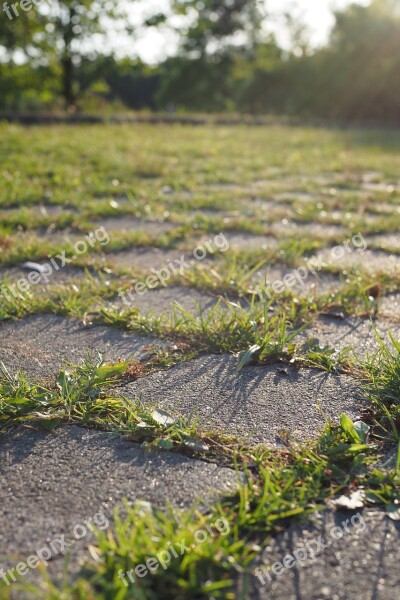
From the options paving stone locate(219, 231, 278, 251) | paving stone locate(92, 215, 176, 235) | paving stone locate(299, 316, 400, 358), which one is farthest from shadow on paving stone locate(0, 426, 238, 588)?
paving stone locate(92, 215, 176, 235)

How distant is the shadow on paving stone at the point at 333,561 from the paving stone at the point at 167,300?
1.17 metres

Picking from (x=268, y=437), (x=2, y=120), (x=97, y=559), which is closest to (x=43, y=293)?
(x=268, y=437)

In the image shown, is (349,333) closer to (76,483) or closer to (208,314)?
(208,314)

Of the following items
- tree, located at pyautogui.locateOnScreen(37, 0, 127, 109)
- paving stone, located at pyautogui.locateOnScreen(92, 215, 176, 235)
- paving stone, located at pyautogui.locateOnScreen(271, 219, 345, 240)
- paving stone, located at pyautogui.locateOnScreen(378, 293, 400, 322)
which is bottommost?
paving stone, located at pyautogui.locateOnScreen(378, 293, 400, 322)

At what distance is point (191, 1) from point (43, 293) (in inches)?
420

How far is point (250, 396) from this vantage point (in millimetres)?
1626

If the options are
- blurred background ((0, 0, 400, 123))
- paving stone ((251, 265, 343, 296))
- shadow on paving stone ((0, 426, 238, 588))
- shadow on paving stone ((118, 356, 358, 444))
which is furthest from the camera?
blurred background ((0, 0, 400, 123))

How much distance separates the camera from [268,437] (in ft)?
4.71

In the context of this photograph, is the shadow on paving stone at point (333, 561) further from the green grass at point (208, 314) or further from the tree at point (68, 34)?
the tree at point (68, 34)

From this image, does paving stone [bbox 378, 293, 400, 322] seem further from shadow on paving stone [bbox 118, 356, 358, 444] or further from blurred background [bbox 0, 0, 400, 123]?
blurred background [bbox 0, 0, 400, 123]

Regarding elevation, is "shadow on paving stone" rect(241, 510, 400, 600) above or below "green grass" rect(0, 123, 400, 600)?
below

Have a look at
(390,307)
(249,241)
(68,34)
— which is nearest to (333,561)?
(390,307)

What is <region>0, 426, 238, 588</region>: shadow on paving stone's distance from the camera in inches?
44.0

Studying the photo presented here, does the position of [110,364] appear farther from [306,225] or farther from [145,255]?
[306,225]
